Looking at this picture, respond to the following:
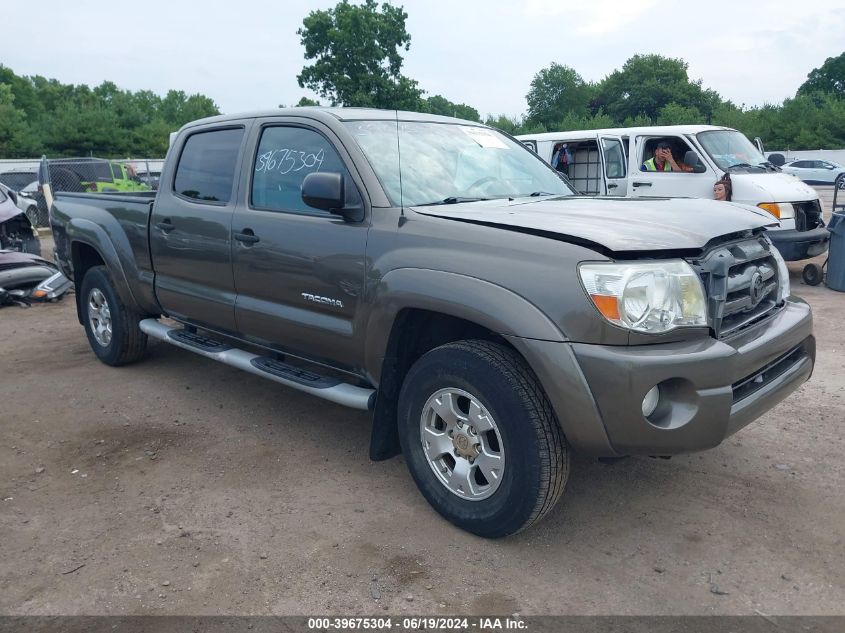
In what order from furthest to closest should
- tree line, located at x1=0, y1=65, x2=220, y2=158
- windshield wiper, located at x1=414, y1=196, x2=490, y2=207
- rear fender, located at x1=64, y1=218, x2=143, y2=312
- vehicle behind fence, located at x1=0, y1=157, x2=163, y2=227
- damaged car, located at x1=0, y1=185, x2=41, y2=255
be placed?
tree line, located at x1=0, y1=65, x2=220, y2=158 → vehicle behind fence, located at x1=0, y1=157, x2=163, y2=227 → damaged car, located at x1=0, y1=185, x2=41, y2=255 → rear fender, located at x1=64, y1=218, x2=143, y2=312 → windshield wiper, located at x1=414, y1=196, x2=490, y2=207

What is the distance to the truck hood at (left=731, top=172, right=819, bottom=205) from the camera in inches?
335

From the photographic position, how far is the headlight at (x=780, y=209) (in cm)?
841

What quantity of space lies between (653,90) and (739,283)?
70156 millimetres

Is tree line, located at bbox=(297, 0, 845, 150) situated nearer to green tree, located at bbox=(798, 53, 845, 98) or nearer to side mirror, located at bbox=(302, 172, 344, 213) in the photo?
green tree, located at bbox=(798, 53, 845, 98)

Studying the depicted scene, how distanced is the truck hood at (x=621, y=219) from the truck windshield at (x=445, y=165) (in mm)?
187

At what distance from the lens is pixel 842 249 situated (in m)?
8.31

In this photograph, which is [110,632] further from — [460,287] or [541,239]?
[541,239]

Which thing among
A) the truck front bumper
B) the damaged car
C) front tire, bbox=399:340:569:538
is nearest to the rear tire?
front tire, bbox=399:340:569:538

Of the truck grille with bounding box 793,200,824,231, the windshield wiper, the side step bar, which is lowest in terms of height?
the side step bar

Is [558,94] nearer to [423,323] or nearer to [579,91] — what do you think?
[579,91]

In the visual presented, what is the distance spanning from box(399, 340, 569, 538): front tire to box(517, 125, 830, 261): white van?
5.51m

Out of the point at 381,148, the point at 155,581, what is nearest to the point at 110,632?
the point at 155,581

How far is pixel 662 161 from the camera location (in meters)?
9.52

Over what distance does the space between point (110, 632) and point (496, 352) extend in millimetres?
1790
